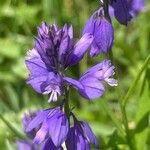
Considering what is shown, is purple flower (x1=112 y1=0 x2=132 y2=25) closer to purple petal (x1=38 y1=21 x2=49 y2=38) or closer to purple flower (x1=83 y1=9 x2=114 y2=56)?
purple flower (x1=83 y1=9 x2=114 y2=56)

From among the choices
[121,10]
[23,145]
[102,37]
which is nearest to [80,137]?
[102,37]

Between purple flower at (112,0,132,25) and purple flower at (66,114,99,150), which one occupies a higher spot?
purple flower at (112,0,132,25)

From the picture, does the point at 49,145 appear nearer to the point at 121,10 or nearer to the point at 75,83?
the point at 75,83

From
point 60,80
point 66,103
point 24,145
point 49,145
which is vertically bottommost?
point 24,145

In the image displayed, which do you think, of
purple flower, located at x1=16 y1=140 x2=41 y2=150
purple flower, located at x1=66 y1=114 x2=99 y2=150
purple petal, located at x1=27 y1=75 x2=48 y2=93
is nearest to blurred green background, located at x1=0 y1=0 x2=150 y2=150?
purple flower, located at x1=16 y1=140 x2=41 y2=150

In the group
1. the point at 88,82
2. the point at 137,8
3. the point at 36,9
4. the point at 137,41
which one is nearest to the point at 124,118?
the point at 88,82

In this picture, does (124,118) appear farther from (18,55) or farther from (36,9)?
(36,9)

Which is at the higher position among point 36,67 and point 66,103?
point 36,67

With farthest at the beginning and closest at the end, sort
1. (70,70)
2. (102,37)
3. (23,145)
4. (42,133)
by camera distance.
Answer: (70,70) < (23,145) < (102,37) < (42,133)
